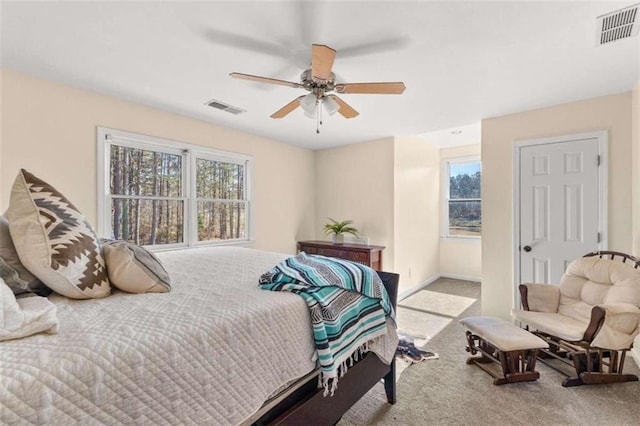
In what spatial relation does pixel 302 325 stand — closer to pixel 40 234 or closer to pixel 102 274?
pixel 102 274

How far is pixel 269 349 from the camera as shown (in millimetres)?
1151

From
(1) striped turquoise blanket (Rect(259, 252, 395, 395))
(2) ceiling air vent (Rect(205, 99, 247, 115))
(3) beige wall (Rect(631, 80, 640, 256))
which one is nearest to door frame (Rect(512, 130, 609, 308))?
(3) beige wall (Rect(631, 80, 640, 256))

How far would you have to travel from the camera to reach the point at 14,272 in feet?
3.50

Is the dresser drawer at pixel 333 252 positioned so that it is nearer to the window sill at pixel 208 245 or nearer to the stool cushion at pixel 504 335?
the window sill at pixel 208 245

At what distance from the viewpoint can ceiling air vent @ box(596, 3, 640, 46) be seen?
5.30 feet

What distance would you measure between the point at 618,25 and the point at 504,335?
210cm

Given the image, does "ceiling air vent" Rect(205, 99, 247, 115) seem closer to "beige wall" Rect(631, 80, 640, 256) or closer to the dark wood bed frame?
the dark wood bed frame

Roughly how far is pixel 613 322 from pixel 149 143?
4.30 meters

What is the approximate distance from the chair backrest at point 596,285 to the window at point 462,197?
2.70 m

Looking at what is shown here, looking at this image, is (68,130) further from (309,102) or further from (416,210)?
(416,210)

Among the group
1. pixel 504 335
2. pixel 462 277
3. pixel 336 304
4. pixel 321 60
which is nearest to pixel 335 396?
pixel 336 304

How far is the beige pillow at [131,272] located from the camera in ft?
4.26

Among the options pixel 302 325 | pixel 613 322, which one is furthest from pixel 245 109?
pixel 613 322

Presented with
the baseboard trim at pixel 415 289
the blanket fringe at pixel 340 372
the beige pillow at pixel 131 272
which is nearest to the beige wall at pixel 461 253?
the baseboard trim at pixel 415 289
